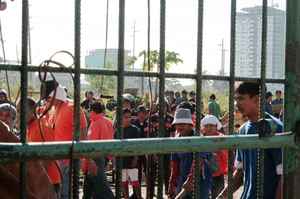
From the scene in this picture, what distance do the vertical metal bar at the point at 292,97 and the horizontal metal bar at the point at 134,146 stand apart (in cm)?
6

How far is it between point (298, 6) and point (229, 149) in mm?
614

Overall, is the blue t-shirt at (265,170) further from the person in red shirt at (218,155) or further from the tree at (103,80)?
the person in red shirt at (218,155)

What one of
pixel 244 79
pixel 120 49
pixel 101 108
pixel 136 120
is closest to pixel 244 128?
pixel 244 79

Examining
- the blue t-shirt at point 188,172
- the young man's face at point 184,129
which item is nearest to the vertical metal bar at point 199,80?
the young man's face at point 184,129

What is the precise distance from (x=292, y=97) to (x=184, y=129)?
2370 mm

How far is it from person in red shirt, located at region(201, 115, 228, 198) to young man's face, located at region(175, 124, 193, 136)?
1.98 feet

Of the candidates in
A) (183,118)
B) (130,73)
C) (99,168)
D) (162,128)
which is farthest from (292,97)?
(99,168)

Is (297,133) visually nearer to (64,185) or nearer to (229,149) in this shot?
(229,149)

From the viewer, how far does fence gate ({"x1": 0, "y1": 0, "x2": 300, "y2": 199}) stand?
65.5 inches

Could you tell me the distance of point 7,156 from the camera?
159 cm

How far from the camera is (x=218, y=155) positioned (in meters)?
5.13

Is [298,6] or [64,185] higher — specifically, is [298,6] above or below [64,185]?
above

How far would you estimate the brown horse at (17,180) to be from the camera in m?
1.98

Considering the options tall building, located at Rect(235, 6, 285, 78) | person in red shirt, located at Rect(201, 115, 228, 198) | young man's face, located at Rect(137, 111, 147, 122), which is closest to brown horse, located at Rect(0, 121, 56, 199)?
tall building, located at Rect(235, 6, 285, 78)
